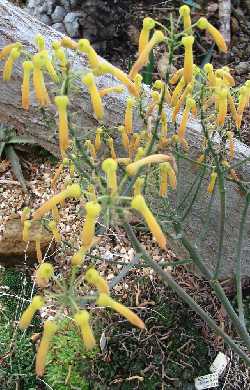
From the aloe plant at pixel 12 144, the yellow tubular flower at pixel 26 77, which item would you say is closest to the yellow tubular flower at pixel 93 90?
the yellow tubular flower at pixel 26 77

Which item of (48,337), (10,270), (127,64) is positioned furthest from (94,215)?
(127,64)

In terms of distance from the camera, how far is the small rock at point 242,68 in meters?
4.18

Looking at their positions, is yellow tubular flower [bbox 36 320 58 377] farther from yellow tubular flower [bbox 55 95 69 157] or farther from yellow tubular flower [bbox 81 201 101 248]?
yellow tubular flower [bbox 55 95 69 157]

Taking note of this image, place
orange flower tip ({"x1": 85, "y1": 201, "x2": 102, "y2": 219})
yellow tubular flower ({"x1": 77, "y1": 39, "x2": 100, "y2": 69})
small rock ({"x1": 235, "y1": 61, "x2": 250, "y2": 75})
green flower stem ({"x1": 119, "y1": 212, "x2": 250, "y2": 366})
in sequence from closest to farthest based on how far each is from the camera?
1. orange flower tip ({"x1": 85, "y1": 201, "x2": 102, "y2": 219})
2. yellow tubular flower ({"x1": 77, "y1": 39, "x2": 100, "y2": 69})
3. green flower stem ({"x1": 119, "y1": 212, "x2": 250, "y2": 366})
4. small rock ({"x1": 235, "y1": 61, "x2": 250, "y2": 75})

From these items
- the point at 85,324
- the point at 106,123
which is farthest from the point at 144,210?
the point at 106,123

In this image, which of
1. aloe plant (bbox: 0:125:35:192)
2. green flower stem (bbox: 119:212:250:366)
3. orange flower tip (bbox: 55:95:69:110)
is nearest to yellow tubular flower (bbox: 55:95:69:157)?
orange flower tip (bbox: 55:95:69:110)

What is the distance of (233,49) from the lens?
4348 mm

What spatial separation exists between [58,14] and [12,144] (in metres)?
1.05

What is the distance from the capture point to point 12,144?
379 centimetres

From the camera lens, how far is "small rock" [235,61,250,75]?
4.18 metres

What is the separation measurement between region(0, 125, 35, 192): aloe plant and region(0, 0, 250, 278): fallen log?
0.90 m

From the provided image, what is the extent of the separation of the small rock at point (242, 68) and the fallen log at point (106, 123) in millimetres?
1561

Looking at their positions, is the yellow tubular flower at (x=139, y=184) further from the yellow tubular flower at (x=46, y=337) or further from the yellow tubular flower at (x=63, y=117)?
the yellow tubular flower at (x=46, y=337)

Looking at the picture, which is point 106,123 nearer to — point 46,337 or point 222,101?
point 222,101
